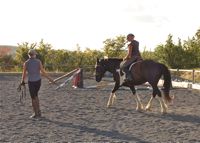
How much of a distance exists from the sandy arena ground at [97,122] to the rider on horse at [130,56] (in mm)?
1127

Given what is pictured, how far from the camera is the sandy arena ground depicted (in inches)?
348

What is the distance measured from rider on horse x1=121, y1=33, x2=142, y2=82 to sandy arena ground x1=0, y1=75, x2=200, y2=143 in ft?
3.70

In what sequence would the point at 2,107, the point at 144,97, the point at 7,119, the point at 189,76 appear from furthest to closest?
the point at 189,76 → the point at 144,97 → the point at 2,107 → the point at 7,119

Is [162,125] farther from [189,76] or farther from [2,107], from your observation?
[189,76]

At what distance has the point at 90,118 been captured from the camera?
11.6 meters

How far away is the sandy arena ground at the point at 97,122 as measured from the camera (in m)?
8.84

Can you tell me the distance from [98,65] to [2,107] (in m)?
3.39

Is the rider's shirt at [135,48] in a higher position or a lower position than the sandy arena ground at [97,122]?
higher

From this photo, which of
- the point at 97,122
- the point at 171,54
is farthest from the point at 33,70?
the point at 171,54

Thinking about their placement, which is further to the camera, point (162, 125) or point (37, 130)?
point (162, 125)

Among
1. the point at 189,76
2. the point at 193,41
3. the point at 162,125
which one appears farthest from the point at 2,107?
the point at 193,41

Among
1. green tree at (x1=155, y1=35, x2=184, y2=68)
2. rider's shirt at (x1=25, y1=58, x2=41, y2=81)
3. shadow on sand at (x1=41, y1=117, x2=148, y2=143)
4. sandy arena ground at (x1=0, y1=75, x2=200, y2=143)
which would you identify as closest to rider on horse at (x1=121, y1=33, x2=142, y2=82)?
sandy arena ground at (x1=0, y1=75, x2=200, y2=143)

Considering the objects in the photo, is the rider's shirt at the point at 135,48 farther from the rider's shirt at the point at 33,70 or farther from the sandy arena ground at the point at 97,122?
the rider's shirt at the point at 33,70

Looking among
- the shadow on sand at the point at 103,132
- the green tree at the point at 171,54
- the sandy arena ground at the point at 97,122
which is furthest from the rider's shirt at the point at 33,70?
the green tree at the point at 171,54
